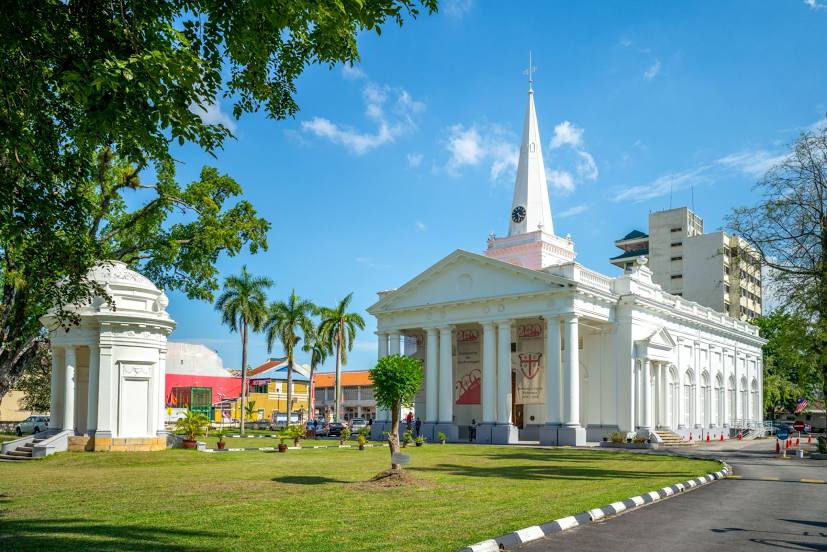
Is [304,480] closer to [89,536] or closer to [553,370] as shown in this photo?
[89,536]

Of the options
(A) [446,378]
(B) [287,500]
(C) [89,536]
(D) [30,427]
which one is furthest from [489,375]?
(D) [30,427]

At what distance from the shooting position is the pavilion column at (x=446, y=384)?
44031 mm

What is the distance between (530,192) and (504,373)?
13324mm

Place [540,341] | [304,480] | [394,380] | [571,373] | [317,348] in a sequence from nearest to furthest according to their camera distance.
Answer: [304,480] < [394,380] < [571,373] < [540,341] < [317,348]

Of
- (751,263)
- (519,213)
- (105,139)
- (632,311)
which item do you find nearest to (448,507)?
(105,139)

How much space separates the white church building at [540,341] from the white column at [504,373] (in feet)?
0.19

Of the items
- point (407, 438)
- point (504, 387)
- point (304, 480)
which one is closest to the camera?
point (304, 480)

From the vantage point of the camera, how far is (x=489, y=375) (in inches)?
1660

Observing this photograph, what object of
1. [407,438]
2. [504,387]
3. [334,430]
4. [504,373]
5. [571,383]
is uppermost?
[504,373]

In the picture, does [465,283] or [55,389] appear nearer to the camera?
[55,389]

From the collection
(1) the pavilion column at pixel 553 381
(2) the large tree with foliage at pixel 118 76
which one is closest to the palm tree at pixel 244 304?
(1) the pavilion column at pixel 553 381

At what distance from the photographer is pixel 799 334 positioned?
31.6 metres

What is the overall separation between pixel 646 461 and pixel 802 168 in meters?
14.1

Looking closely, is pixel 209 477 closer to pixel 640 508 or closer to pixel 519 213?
pixel 640 508
